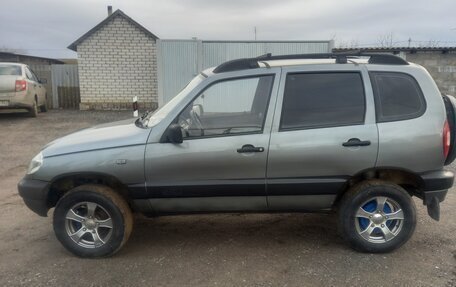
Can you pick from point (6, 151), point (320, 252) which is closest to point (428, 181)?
point (320, 252)

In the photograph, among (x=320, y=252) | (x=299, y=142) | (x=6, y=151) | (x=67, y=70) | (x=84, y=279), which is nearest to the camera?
(x=84, y=279)

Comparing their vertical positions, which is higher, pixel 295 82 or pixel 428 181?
pixel 295 82

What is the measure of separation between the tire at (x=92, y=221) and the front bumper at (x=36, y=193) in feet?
0.52

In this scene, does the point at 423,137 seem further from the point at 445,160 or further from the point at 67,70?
the point at 67,70

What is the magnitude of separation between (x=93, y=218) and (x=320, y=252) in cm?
224

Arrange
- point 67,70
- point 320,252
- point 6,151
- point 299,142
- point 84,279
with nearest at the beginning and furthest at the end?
point 84,279, point 299,142, point 320,252, point 6,151, point 67,70

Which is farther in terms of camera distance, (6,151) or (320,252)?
(6,151)

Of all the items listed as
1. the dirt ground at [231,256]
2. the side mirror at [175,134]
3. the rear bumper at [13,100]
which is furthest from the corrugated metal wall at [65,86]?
the side mirror at [175,134]

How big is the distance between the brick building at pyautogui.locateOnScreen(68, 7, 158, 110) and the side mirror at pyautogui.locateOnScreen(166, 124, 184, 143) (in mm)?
14198

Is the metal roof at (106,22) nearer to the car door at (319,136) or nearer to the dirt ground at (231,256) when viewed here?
the dirt ground at (231,256)

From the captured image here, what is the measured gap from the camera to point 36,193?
401 cm

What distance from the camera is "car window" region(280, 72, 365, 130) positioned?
4.01 metres

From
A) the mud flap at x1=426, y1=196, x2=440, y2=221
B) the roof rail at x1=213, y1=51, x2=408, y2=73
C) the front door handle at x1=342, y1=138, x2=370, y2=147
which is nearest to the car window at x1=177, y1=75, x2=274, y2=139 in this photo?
the roof rail at x1=213, y1=51, x2=408, y2=73

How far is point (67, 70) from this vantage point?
59.6ft
